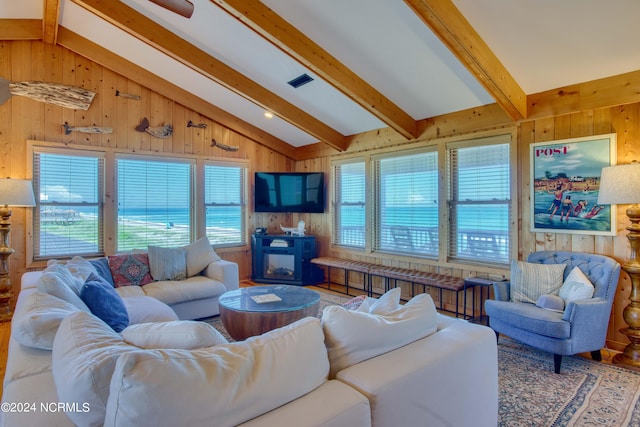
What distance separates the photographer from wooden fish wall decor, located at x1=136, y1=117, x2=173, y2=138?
5047mm

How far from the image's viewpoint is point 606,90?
313 centimetres

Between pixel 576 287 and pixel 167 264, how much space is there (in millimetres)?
4125

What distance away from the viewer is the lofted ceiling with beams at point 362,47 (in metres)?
2.72

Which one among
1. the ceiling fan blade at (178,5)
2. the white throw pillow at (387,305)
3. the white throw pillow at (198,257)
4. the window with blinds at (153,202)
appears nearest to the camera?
the white throw pillow at (387,305)

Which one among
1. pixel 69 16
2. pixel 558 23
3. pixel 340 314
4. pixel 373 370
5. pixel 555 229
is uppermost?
pixel 69 16

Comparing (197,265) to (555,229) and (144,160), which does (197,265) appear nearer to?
(144,160)

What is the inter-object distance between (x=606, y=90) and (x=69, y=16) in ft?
18.7

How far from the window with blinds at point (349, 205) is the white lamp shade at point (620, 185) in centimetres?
311

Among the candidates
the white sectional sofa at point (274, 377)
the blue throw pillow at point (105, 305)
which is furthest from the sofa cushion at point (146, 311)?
the white sectional sofa at point (274, 377)

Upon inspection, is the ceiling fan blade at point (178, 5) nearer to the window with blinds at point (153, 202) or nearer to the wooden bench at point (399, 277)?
the window with blinds at point (153, 202)

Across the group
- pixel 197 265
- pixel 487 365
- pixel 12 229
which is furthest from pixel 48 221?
pixel 487 365

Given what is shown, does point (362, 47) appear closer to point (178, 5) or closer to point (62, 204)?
point (178, 5)

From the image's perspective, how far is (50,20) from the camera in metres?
3.90

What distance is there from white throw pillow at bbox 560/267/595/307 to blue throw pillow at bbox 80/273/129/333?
11.3ft
